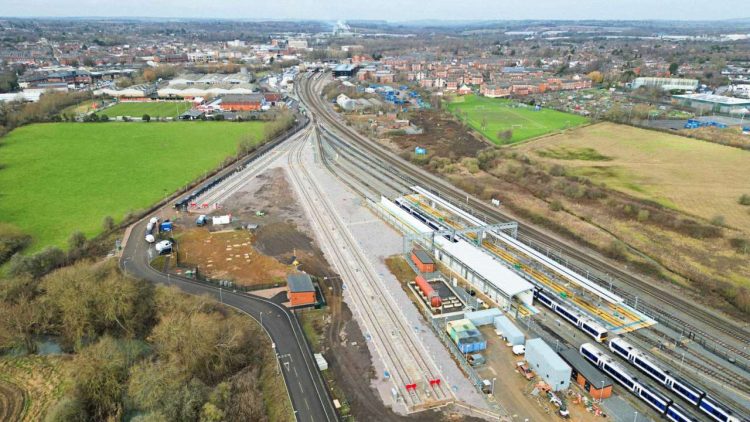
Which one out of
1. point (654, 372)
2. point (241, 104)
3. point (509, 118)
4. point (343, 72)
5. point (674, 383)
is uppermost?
point (343, 72)

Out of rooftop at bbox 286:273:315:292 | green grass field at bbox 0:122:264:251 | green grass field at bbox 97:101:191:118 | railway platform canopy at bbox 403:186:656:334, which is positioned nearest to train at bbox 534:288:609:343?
railway platform canopy at bbox 403:186:656:334

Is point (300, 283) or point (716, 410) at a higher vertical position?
point (300, 283)

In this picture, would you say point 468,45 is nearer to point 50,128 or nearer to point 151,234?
point 50,128

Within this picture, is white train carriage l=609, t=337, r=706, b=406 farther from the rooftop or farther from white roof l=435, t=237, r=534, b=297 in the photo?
the rooftop

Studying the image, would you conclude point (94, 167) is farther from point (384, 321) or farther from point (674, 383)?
point (674, 383)

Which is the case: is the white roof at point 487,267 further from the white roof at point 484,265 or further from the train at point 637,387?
the train at point 637,387

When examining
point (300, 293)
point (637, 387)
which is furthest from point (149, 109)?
point (637, 387)

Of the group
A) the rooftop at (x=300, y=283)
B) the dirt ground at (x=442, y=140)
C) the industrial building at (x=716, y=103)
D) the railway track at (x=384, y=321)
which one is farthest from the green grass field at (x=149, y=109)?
the industrial building at (x=716, y=103)
